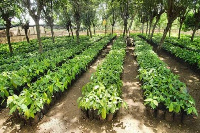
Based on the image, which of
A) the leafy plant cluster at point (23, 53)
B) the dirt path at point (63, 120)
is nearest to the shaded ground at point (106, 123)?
the dirt path at point (63, 120)

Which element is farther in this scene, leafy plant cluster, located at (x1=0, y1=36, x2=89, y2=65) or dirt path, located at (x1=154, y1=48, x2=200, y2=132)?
leafy plant cluster, located at (x1=0, y1=36, x2=89, y2=65)

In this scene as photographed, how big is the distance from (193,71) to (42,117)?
900cm

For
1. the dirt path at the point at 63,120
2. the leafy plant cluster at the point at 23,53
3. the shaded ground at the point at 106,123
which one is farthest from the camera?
the leafy plant cluster at the point at 23,53

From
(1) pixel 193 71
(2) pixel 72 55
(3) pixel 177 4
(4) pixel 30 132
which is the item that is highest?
(3) pixel 177 4

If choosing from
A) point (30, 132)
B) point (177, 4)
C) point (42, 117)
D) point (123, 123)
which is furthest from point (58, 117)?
point (177, 4)

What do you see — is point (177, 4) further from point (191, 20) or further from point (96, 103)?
point (191, 20)

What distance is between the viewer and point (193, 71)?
8.74m

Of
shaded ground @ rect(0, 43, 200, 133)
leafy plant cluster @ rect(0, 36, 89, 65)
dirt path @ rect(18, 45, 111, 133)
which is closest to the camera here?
shaded ground @ rect(0, 43, 200, 133)

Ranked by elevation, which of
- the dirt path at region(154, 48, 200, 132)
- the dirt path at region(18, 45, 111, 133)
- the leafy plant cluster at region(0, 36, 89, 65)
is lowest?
the dirt path at region(18, 45, 111, 133)

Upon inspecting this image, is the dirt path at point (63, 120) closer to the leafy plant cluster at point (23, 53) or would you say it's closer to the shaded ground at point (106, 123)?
the shaded ground at point (106, 123)

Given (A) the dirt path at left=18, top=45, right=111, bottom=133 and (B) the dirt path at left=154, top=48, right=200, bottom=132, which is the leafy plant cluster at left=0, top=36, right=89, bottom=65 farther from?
(B) the dirt path at left=154, top=48, right=200, bottom=132

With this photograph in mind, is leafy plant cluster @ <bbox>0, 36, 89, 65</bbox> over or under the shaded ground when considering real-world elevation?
over

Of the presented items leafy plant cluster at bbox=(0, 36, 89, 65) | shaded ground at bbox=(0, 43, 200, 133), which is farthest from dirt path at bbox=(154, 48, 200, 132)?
leafy plant cluster at bbox=(0, 36, 89, 65)

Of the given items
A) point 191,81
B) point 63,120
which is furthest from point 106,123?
point 191,81
